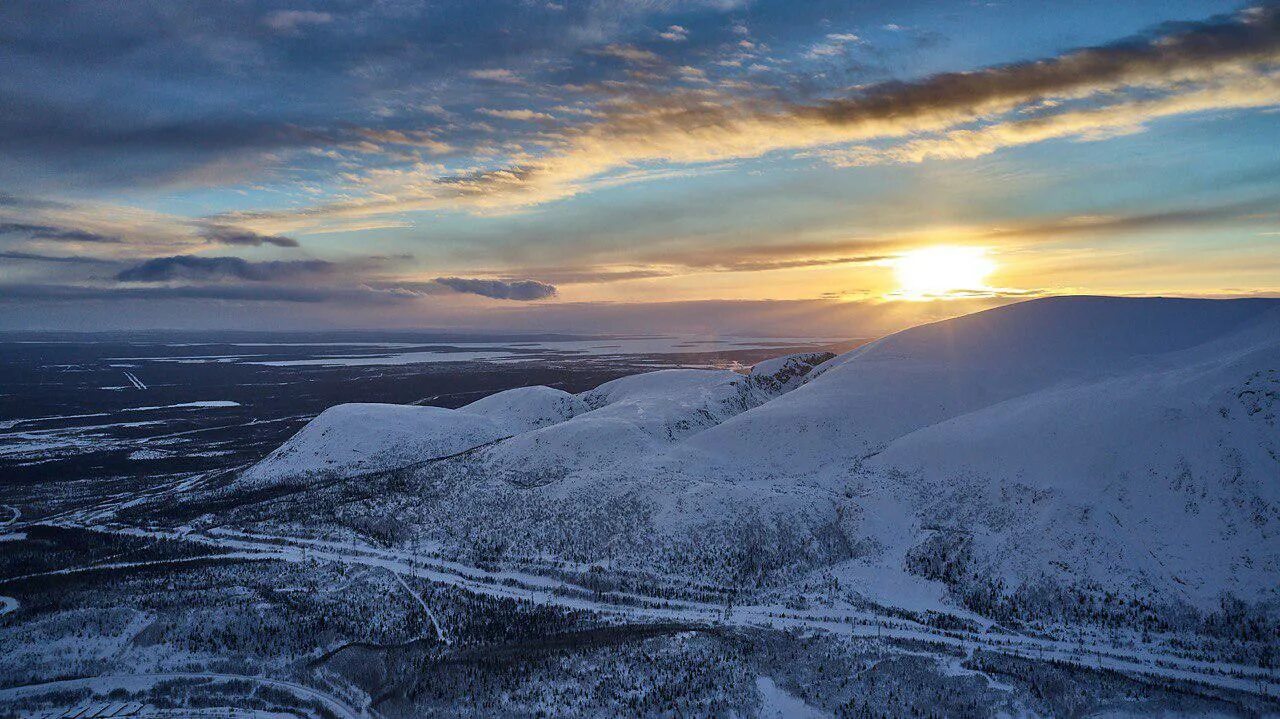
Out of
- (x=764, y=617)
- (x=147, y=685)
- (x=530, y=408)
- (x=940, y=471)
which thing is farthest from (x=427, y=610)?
(x=530, y=408)

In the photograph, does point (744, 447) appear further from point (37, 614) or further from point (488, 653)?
point (37, 614)

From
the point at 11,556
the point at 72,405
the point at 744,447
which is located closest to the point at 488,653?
the point at 744,447

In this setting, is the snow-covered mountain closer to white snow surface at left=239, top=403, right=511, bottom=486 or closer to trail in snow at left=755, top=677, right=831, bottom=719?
white snow surface at left=239, top=403, right=511, bottom=486

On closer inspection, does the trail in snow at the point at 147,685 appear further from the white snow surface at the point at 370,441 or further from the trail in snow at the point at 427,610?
the white snow surface at the point at 370,441

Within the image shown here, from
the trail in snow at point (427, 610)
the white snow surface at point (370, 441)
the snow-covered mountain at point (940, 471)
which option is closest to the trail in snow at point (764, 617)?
the trail in snow at point (427, 610)

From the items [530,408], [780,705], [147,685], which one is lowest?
[147,685]

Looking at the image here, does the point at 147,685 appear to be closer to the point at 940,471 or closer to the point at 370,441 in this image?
the point at 370,441

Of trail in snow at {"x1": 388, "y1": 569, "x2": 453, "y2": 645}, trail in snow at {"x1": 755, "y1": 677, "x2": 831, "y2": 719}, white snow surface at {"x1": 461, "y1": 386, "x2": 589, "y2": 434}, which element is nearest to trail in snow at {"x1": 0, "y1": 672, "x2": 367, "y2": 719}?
trail in snow at {"x1": 388, "y1": 569, "x2": 453, "y2": 645}
